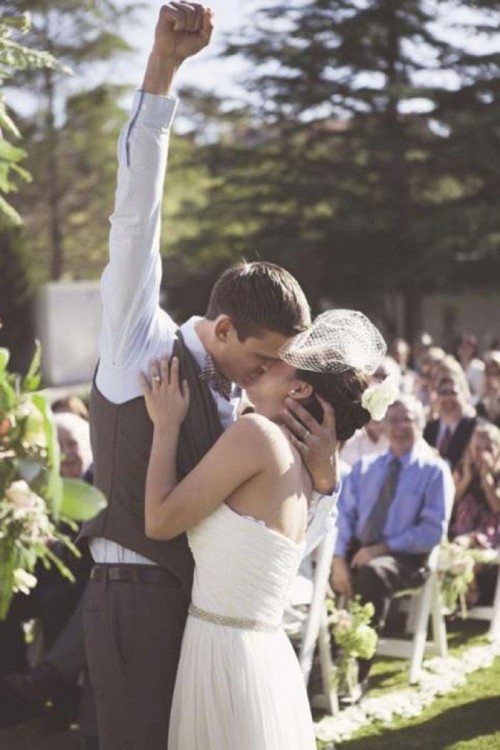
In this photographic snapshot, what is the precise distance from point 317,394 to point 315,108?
99.2 ft

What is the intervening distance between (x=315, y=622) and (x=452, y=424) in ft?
13.4

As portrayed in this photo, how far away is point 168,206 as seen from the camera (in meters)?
41.2

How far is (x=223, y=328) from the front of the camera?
314 centimetres

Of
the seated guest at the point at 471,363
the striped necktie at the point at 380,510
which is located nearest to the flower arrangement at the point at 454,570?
the striped necktie at the point at 380,510

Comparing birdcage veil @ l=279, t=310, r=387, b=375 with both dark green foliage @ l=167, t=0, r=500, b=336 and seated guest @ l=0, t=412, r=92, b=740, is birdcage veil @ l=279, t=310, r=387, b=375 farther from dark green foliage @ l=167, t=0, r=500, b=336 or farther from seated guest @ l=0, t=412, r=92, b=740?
dark green foliage @ l=167, t=0, r=500, b=336

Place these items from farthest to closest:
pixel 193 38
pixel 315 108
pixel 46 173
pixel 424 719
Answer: pixel 46 173
pixel 315 108
pixel 424 719
pixel 193 38

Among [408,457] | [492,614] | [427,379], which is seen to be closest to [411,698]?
[492,614]

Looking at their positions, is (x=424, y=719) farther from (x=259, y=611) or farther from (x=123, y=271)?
(x=123, y=271)

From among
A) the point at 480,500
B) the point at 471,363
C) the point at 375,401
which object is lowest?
the point at 471,363

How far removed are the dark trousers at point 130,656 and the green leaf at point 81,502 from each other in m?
0.88

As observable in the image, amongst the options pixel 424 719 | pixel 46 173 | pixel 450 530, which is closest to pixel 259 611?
pixel 424 719

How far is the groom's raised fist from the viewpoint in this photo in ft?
9.41

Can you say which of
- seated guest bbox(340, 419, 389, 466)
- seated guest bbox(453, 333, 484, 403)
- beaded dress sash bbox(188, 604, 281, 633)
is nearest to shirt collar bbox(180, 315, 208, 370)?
beaded dress sash bbox(188, 604, 281, 633)

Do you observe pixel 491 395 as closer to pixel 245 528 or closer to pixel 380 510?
pixel 380 510
